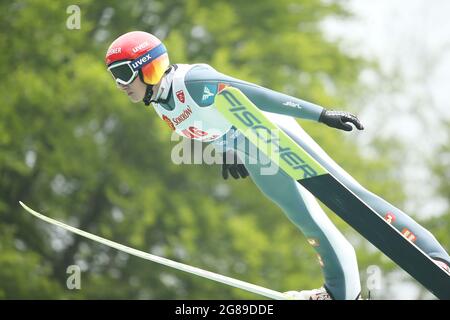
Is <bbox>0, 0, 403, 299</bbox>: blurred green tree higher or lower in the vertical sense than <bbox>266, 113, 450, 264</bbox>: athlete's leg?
higher

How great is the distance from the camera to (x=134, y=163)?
15477mm

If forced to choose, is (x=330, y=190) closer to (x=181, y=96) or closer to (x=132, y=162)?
(x=181, y=96)

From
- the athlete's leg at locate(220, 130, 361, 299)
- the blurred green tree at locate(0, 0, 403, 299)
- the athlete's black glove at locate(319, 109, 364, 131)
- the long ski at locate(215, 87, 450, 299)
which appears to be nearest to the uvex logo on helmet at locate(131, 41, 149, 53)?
the long ski at locate(215, 87, 450, 299)

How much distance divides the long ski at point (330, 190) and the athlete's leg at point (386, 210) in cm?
27

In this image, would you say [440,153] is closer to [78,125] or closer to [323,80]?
[323,80]

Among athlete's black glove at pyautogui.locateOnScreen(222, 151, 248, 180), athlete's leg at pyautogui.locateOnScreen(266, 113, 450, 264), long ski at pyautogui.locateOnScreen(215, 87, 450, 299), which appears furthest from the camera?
athlete's black glove at pyautogui.locateOnScreen(222, 151, 248, 180)

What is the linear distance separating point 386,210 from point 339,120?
713 mm

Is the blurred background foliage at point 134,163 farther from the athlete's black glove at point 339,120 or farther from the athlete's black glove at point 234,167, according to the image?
the athlete's black glove at point 339,120

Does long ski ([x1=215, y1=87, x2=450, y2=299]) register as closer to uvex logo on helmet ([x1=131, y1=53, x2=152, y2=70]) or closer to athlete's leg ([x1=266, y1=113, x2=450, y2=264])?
athlete's leg ([x1=266, y1=113, x2=450, y2=264])

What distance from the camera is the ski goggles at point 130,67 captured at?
5.50 metres

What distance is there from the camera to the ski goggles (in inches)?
216

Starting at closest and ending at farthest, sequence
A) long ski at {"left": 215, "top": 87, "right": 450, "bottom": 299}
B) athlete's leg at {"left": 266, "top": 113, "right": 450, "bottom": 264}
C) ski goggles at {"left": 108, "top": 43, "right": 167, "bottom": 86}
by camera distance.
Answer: long ski at {"left": 215, "top": 87, "right": 450, "bottom": 299} < athlete's leg at {"left": 266, "top": 113, "right": 450, "bottom": 264} < ski goggles at {"left": 108, "top": 43, "right": 167, "bottom": 86}

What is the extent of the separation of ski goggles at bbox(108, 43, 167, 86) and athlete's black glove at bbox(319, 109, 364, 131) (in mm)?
1157
